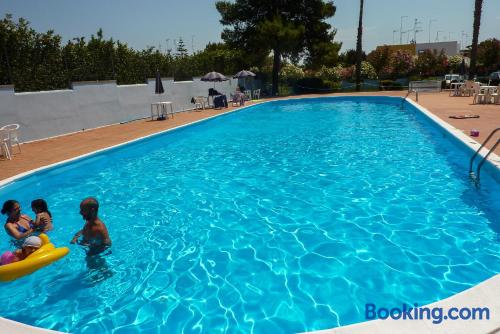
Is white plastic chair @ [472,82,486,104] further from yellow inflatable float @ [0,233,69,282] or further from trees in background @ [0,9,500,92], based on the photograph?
yellow inflatable float @ [0,233,69,282]

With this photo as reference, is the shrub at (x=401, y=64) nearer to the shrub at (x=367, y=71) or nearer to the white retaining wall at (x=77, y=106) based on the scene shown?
the shrub at (x=367, y=71)

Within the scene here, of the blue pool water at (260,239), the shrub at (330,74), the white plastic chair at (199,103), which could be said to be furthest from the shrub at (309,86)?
the blue pool water at (260,239)

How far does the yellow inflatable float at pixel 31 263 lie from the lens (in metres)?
3.73

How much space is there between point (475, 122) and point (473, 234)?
7.56 m

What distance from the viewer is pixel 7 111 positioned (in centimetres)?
1037

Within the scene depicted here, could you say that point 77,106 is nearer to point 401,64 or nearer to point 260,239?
point 260,239

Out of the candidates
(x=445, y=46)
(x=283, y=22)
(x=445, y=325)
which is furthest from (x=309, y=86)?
(x=445, y=46)

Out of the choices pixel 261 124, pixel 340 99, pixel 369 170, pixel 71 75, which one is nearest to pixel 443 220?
pixel 369 170

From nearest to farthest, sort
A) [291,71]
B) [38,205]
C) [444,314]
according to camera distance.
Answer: [444,314] → [38,205] → [291,71]

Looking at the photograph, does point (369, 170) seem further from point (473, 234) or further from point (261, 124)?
point (261, 124)

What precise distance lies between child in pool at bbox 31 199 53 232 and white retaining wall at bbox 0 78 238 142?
279 inches

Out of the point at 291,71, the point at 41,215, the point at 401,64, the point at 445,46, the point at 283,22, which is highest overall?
the point at 445,46

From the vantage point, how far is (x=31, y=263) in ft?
12.6

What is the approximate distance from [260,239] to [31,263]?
2.76 m
